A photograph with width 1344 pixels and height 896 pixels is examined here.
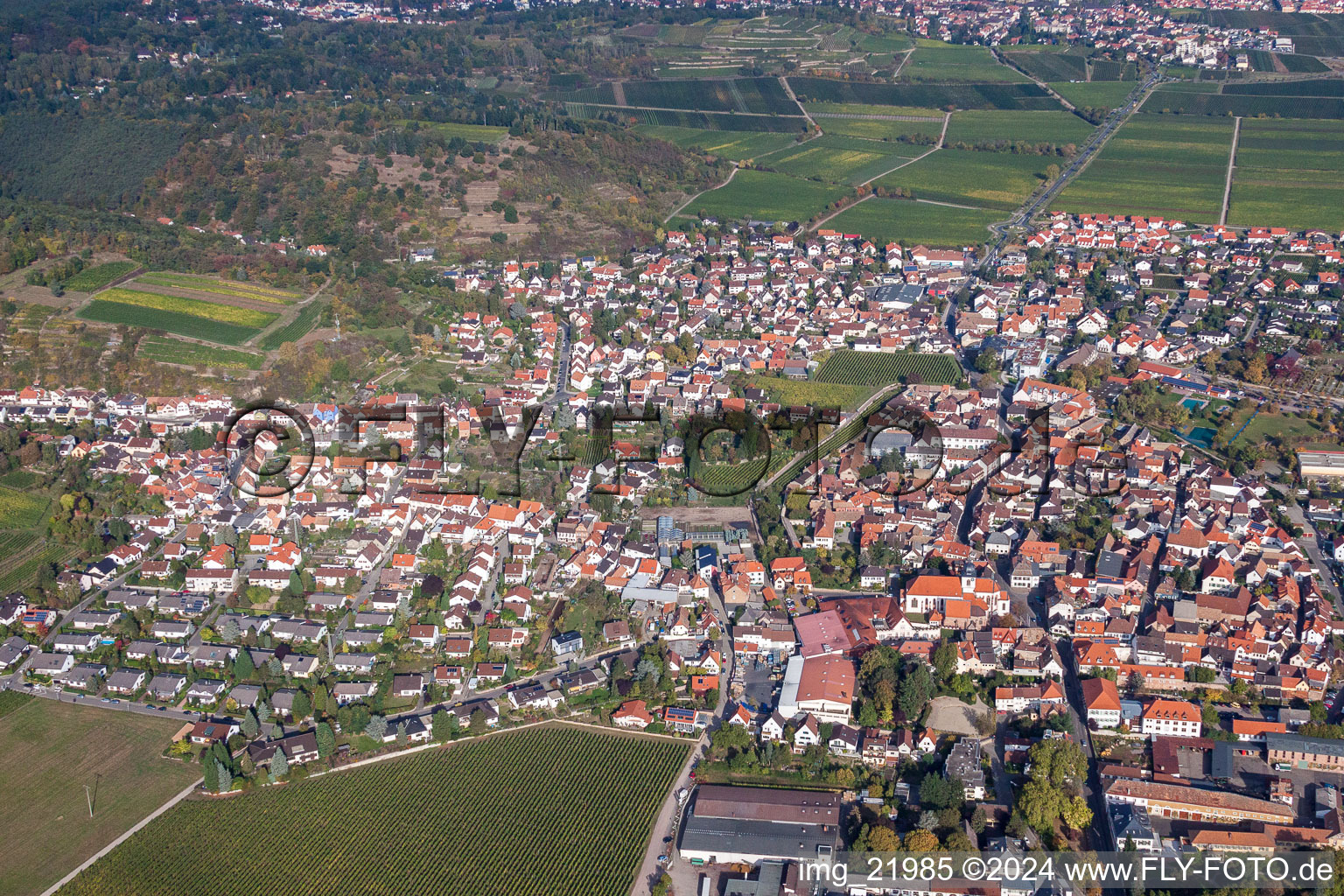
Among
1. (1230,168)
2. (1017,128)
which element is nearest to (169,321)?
(1017,128)

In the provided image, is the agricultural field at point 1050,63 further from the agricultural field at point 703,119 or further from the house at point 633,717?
the house at point 633,717

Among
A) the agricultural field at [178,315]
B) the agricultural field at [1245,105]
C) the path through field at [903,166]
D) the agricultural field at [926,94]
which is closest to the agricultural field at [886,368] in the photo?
the path through field at [903,166]

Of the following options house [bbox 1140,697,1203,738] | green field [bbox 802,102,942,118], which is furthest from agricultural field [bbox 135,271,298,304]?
green field [bbox 802,102,942,118]

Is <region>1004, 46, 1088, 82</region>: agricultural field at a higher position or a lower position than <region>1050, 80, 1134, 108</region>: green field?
higher

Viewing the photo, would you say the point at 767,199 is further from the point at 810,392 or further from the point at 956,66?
the point at 956,66

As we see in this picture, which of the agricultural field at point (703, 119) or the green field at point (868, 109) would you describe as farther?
the green field at point (868, 109)

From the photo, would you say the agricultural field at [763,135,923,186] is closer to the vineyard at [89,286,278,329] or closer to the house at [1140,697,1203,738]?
the vineyard at [89,286,278,329]

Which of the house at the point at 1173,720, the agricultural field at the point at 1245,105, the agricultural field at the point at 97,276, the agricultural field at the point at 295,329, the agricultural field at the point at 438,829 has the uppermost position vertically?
the agricultural field at the point at 1245,105
